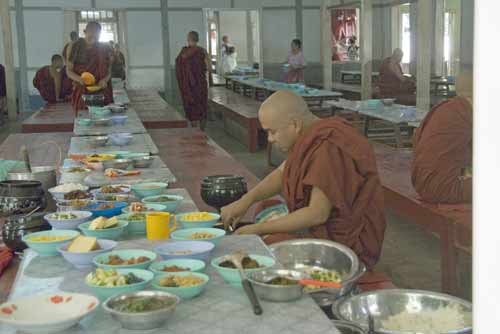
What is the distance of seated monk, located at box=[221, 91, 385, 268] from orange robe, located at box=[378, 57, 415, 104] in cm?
760

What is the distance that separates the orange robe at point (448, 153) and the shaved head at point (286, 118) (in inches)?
42.8

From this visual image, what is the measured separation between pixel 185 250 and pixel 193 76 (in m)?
8.43

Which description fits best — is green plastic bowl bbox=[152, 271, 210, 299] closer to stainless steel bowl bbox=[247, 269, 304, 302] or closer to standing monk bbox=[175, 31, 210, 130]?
stainless steel bowl bbox=[247, 269, 304, 302]

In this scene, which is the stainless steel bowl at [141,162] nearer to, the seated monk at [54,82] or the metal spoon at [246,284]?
the metal spoon at [246,284]

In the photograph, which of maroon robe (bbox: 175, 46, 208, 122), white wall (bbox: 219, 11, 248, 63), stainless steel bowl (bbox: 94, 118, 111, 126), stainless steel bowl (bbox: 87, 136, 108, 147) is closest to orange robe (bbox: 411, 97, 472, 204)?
stainless steel bowl (bbox: 87, 136, 108, 147)

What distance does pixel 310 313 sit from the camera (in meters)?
1.58

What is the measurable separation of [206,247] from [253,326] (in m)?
0.51

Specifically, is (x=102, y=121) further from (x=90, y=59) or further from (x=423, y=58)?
(x=423, y=58)

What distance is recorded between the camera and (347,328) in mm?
1690

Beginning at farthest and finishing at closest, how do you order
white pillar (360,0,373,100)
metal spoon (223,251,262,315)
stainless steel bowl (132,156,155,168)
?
1. white pillar (360,0,373,100)
2. stainless steel bowl (132,156,155,168)
3. metal spoon (223,251,262,315)

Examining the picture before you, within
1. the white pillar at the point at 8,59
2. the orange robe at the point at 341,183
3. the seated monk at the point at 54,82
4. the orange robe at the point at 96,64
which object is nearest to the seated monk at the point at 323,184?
the orange robe at the point at 341,183

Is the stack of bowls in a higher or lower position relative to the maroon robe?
lower

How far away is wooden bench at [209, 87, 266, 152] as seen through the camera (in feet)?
27.8

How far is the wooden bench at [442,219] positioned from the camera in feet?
10.8
